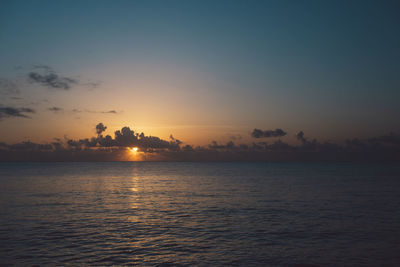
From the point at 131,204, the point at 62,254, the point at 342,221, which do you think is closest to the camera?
the point at 62,254

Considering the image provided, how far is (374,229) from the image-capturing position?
92.9ft

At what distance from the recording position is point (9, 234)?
26.0 meters

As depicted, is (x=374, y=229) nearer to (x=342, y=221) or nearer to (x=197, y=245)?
(x=342, y=221)

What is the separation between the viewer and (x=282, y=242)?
23.7m

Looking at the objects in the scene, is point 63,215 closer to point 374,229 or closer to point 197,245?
point 197,245

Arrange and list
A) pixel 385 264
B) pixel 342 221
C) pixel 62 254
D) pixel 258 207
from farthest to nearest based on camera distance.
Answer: pixel 258 207 → pixel 342 221 → pixel 62 254 → pixel 385 264

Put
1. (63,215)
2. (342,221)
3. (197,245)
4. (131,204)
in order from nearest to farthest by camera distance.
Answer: (197,245)
(342,221)
(63,215)
(131,204)

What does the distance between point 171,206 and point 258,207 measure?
11.8 metres

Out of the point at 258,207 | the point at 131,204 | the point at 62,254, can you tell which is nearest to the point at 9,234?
the point at 62,254

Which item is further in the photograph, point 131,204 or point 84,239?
point 131,204

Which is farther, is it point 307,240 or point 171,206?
point 171,206

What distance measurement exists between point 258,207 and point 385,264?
22.5m

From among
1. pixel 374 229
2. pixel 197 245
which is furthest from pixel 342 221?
pixel 197 245

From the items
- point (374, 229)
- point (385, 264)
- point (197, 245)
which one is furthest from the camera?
point (374, 229)
